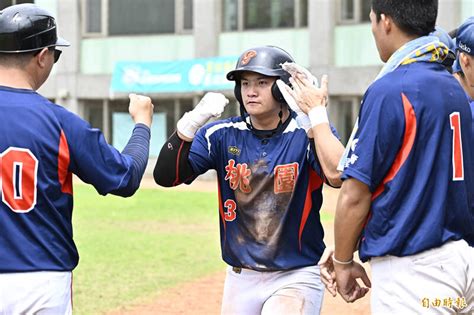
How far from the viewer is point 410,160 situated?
3836mm

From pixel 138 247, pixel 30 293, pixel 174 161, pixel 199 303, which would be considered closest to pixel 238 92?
pixel 174 161

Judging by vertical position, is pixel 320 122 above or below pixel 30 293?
above

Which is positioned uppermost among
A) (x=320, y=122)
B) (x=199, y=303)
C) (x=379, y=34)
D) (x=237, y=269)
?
(x=379, y=34)

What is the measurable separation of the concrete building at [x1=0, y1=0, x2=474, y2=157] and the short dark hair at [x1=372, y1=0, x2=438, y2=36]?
2322 centimetres

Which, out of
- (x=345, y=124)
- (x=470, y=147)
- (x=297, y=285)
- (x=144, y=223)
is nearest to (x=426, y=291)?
(x=470, y=147)

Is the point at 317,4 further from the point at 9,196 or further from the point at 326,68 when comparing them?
the point at 9,196

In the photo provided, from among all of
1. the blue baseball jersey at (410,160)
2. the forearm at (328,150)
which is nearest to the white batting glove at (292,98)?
the forearm at (328,150)

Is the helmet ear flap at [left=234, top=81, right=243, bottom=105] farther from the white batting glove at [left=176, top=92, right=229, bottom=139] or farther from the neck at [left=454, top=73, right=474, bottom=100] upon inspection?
the neck at [left=454, top=73, right=474, bottom=100]

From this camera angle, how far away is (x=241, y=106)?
5816 millimetres

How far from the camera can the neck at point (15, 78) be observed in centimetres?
417

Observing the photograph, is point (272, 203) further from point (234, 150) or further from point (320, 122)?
point (320, 122)

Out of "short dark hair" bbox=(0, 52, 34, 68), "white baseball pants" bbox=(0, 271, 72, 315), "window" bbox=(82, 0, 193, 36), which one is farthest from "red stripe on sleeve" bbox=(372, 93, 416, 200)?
"window" bbox=(82, 0, 193, 36)

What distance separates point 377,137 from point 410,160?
0.65ft

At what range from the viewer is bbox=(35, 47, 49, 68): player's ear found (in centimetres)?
424
